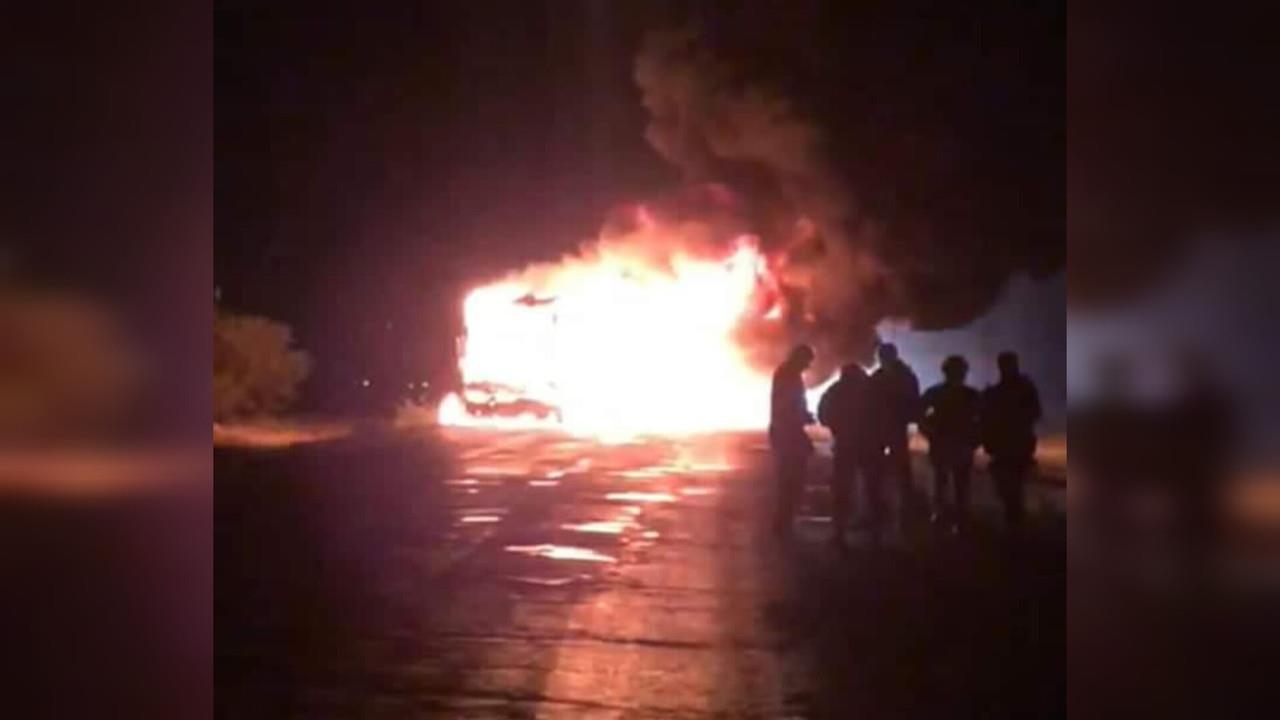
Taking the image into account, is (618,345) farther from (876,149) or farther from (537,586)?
(876,149)

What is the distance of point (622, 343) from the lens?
2.09m

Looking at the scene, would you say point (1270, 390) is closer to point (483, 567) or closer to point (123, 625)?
point (483, 567)

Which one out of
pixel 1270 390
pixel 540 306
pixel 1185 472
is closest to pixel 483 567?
pixel 540 306

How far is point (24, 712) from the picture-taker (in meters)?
2.21

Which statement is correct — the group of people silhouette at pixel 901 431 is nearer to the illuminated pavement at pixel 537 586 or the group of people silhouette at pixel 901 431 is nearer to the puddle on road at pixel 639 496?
the illuminated pavement at pixel 537 586

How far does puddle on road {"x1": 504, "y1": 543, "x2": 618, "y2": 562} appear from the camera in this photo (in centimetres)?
206

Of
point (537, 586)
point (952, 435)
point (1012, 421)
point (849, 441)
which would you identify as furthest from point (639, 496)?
point (1012, 421)

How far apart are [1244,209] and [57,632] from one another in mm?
2243

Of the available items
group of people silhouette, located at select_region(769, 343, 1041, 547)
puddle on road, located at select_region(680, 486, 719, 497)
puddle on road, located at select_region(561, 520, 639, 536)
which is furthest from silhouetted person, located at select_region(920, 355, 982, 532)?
puddle on road, located at select_region(561, 520, 639, 536)

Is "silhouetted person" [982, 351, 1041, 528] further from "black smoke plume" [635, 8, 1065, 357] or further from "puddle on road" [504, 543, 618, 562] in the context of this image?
"puddle on road" [504, 543, 618, 562]

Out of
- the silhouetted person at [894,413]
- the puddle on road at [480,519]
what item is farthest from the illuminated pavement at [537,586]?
the silhouetted person at [894,413]

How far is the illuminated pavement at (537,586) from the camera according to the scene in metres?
2.02

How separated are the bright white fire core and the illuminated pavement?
0.18ft

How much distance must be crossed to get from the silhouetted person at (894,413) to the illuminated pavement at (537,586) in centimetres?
12
